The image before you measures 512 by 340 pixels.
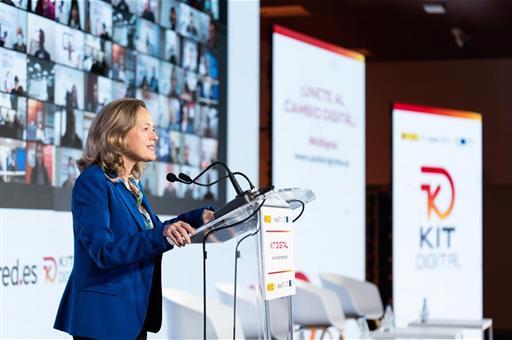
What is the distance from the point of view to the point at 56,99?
435cm

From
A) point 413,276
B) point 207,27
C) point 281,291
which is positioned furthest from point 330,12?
point 281,291

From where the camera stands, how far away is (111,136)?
2652 millimetres

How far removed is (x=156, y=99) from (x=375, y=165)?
7.86m

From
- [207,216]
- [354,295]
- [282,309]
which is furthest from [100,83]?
[354,295]

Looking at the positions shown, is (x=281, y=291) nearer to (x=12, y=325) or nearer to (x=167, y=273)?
(x=12, y=325)

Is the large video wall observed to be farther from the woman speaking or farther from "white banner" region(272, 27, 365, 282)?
the woman speaking

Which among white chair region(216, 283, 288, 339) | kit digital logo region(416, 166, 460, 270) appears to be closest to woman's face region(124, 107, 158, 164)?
white chair region(216, 283, 288, 339)

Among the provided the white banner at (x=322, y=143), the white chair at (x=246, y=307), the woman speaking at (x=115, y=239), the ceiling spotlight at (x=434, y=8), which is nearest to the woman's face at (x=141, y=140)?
the woman speaking at (x=115, y=239)

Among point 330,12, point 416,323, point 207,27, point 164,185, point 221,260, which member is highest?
point 330,12

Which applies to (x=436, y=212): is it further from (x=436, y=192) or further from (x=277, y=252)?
(x=277, y=252)

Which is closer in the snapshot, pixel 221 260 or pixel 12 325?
pixel 12 325

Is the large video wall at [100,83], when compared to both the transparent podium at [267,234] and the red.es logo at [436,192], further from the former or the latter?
the red.es logo at [436,192]

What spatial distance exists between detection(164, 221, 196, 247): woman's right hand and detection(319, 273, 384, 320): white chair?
4.58m

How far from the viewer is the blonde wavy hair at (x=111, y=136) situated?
2.66 m
